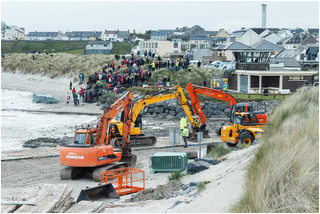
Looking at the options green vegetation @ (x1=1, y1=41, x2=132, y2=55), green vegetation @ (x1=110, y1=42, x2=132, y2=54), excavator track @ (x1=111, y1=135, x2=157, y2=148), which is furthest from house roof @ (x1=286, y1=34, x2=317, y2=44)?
excavator track @ (x1=111, y1=135, x2=157, y2=148)

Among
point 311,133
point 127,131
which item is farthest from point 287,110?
point 127,131

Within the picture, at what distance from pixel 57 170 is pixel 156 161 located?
14.8 feet

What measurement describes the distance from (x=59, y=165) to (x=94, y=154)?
3.89 metres

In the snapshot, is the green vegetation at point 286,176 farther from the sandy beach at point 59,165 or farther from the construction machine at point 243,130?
the construction machine at point 243,130

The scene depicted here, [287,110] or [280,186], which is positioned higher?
[287,110]

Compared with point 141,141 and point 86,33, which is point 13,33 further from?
point 141,141

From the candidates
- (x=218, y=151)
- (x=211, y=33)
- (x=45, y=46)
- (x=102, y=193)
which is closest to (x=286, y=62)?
(x=218, y=151)

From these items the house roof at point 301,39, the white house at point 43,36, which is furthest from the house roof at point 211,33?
the white house at point 43,36

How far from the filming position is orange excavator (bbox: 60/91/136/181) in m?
19.9

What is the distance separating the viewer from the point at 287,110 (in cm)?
1695

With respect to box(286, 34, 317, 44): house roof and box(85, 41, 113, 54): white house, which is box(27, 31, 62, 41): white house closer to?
box(85, 41, 113, 54): white house

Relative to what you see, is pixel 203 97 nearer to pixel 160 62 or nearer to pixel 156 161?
pixel 160 62

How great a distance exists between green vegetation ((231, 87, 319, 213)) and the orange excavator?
865 centimetres

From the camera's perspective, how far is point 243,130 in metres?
25.7
